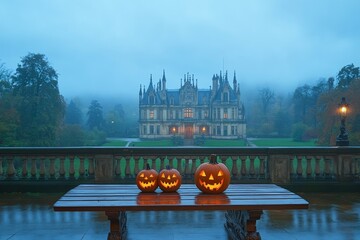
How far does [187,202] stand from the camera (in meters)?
4.34

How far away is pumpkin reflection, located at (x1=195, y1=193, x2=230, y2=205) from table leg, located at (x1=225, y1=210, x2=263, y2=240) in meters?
0.31

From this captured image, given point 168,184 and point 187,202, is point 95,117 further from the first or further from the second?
point 187,202

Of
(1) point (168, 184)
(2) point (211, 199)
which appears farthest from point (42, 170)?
(2) point (211, 199)

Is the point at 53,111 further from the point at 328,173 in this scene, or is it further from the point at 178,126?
the point at 178,126

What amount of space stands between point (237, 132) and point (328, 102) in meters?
50.3

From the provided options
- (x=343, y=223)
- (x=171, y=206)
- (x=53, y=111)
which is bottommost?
(x=343, y=223)

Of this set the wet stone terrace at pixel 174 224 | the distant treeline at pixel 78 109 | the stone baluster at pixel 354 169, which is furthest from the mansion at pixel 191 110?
the wet stone terrace at pixel 174 224

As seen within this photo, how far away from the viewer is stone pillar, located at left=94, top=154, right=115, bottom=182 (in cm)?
921

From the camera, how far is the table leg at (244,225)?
180 inches

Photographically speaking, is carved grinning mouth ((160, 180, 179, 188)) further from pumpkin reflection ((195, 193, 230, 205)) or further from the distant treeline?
the distant treeline

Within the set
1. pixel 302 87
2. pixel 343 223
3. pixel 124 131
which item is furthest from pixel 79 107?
pixel 343 223

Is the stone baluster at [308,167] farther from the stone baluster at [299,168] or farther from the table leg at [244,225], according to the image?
the table leg at [244,225]

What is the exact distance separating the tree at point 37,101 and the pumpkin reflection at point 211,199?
3318cm

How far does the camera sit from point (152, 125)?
9219 centimetres
